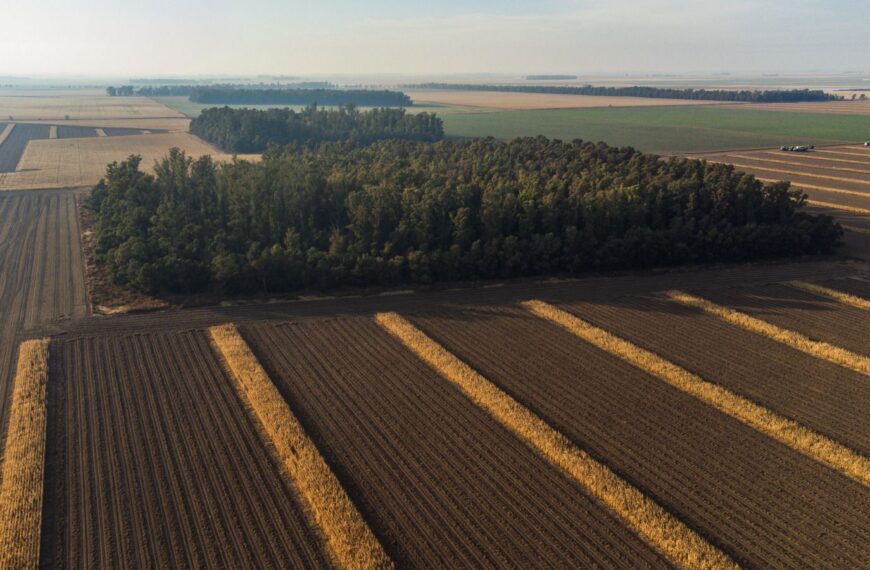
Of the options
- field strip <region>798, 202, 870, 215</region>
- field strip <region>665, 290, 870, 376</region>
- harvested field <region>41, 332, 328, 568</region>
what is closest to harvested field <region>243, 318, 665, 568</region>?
harvested field <region>41, 332, 328, 568</region>

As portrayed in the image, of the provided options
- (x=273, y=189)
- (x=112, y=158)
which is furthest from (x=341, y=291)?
(x=112, y=158)

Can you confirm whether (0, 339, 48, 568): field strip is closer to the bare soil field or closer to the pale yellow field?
the bare soil field

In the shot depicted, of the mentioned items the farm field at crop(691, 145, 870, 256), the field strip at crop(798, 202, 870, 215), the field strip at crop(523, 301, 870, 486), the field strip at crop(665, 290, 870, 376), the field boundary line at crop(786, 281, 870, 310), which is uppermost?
the farm field at crop(691, 145, 870, 256)

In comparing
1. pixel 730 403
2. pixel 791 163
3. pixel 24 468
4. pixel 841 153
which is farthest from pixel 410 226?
pixel 841 153

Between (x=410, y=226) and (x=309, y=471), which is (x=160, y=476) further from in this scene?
(x=410, y=226)

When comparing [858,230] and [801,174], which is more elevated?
[801,174]
